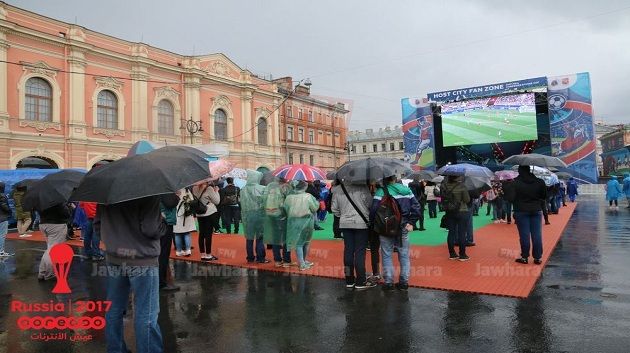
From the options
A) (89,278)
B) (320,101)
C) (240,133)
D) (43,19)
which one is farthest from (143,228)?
(320,101)

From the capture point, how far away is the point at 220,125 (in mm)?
35500

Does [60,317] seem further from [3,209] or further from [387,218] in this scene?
[3,209]

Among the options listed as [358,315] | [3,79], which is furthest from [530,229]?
[3,79]

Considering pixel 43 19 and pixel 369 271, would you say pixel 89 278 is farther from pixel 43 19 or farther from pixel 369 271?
pixel 43 19

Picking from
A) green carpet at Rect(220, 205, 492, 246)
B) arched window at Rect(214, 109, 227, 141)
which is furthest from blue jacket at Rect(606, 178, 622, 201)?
arched window at Rect(214, 109, 227, 141)

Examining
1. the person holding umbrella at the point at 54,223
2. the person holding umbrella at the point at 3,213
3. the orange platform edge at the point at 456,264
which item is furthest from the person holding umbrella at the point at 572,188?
the person holding umbrella at the point at 3,213

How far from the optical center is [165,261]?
643 centimetres

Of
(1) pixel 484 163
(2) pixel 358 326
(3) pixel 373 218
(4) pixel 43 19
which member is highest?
(4) pixel 43 19

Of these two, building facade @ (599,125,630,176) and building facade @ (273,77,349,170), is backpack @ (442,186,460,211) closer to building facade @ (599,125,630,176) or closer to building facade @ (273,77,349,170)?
building facade @ (273,77,349,170)

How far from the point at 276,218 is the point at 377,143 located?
74595 millimetres

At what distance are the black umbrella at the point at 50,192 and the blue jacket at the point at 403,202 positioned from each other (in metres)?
4.65

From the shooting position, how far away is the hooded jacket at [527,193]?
24.3 feet

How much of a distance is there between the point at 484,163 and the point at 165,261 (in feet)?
108

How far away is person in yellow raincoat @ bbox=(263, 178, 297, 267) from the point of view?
25.5ft
